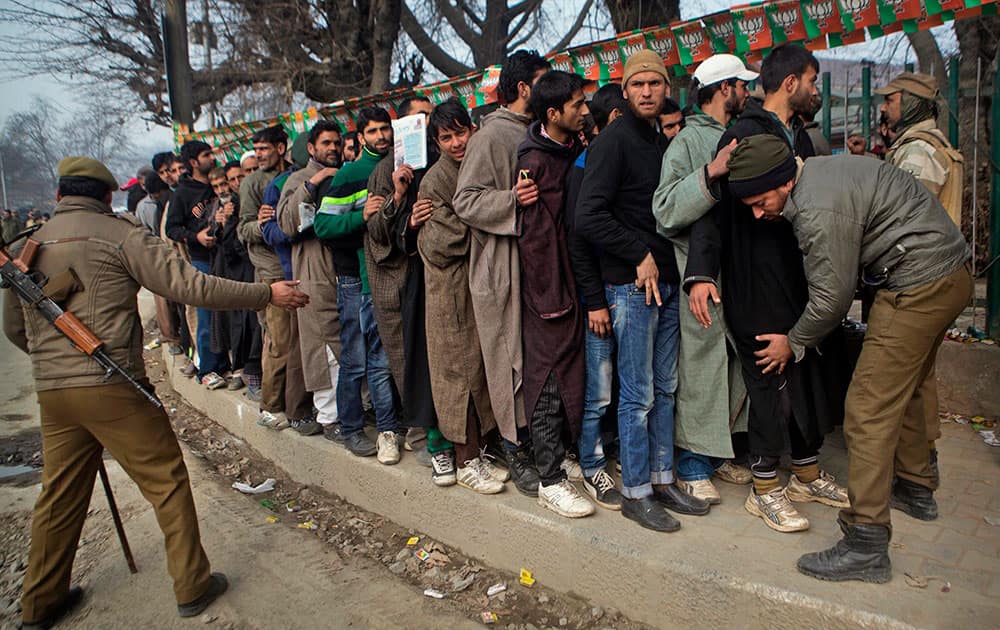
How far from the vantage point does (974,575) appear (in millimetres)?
2555

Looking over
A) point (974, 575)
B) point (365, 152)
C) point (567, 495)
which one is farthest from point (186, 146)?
point (974, 575)

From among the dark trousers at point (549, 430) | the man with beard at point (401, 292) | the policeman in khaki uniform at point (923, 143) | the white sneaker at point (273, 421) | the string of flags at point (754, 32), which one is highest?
the string of flags at point (754, 32)

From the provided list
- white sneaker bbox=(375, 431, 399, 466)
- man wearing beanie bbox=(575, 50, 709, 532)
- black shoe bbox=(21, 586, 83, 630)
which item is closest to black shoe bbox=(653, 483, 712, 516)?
man wearing beanie bbox=(575, 50, 709, 532)

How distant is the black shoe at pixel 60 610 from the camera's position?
10.4ft

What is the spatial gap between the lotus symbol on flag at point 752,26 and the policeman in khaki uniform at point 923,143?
4.18 feet

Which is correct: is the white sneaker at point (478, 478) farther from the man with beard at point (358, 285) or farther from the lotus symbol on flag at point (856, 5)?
the lotus symbol on flag at point (856, 5)

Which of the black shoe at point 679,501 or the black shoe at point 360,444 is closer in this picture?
the black shoe at point 679,501

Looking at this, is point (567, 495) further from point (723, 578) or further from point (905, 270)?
point (905, 270)

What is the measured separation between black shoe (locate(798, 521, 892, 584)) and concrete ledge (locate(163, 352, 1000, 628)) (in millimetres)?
36

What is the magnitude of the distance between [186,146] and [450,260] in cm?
430

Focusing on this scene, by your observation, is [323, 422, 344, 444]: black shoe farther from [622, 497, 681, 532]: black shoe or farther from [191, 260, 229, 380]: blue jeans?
[191, 260, 229, 380]: blue jeans

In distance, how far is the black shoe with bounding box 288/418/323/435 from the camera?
15.6 feet

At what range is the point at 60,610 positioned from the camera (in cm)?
325

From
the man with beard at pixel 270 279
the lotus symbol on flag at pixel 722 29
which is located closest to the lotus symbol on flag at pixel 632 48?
the lotus symbol on flag at pixel 722 29
